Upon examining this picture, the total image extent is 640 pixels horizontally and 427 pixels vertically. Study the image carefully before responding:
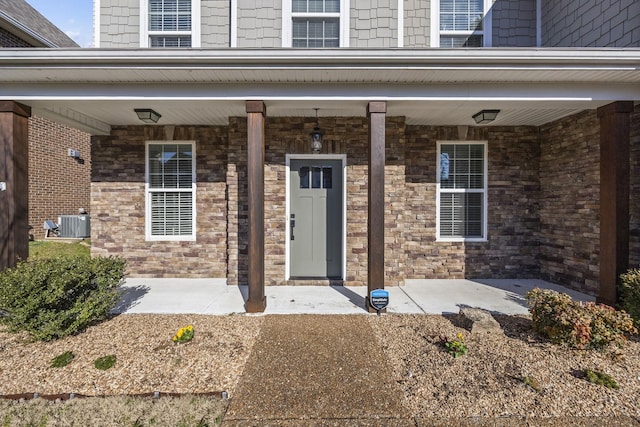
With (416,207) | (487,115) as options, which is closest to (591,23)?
(487,115)

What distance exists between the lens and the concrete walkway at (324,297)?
4.16m

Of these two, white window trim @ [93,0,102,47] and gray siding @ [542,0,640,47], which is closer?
gray siding @ [542,0,640,47]

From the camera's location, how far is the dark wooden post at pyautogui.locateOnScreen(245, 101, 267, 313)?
3.90 metres

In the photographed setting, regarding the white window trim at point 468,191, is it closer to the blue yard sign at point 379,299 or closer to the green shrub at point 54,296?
Result: the blue yard sign at point 379,299

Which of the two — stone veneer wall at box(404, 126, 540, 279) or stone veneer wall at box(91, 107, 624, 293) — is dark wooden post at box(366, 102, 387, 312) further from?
stone veneer wall at box(404, 126, 540, 279)

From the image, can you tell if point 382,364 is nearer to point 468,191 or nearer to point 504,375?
point 504,375

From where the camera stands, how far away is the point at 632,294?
11.1 feet

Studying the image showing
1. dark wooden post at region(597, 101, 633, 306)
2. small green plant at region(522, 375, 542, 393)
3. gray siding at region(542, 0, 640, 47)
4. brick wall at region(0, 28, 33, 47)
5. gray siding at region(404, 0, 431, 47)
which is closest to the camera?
small green plant at region(522, 375, 542, 393)

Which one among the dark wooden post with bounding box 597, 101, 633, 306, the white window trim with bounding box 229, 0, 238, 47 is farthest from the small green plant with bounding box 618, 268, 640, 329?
the white window trim with bounding box 229, 0, 238, 47

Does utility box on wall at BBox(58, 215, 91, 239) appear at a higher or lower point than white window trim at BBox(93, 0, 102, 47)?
lower

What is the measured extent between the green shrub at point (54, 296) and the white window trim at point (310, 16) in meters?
4.42

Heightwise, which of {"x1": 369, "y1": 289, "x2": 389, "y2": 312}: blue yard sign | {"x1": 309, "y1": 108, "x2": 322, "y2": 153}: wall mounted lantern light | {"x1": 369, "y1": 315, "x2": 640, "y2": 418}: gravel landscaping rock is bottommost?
{"x1": 369, "y1": 315, "x2": 640, "y2": 418}: gravel landscaping rock

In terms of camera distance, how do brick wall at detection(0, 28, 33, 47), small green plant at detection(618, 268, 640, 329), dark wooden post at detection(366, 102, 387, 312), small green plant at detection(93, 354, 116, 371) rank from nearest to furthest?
1. small green plant at detection(93, 354, 116, 371)
2. small green plant at detection(618, 268, 640, 329)
3. dark wooden post at detection(366, 102, 387, 312)
4. brick wall at detection(0, 28, 33, 47)

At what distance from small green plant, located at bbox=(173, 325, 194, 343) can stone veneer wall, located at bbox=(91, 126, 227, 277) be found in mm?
2533
